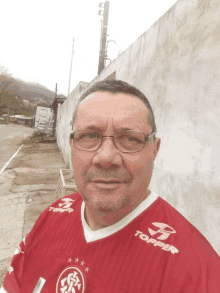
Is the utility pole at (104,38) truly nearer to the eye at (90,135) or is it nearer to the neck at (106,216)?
the eye at (90,135)

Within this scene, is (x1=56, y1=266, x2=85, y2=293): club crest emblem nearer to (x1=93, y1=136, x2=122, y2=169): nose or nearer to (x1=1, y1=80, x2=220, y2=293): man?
(x1=1, y1=80, x2=220, y2=293): man

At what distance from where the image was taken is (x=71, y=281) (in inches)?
36.5

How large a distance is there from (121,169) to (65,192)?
11.0ft

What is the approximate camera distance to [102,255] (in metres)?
0.93

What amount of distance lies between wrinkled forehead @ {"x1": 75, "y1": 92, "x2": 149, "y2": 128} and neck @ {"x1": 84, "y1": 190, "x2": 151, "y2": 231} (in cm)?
38

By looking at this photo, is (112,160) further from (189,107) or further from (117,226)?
(189,107)

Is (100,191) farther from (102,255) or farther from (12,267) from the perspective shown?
(12,267)

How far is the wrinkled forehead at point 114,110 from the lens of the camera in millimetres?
978

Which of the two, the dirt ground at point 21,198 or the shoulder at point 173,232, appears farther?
the dirt ground at point 21,198

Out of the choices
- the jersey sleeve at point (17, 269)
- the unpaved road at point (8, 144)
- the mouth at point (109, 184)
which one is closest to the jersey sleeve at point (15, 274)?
the jersey sleeve at point (17, 269)

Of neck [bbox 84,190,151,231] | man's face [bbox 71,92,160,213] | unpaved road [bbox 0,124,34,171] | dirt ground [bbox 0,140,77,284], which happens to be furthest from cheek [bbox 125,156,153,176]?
unpaved road [bbox 0,124,34,171]

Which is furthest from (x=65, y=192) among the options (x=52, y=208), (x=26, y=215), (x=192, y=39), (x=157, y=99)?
(x=192, y=39)

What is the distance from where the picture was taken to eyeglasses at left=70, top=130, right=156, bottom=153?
0.97 meters

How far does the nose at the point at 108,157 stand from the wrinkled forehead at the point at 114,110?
12 centimetres
